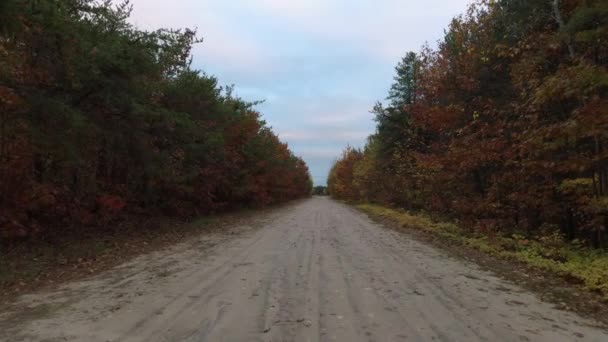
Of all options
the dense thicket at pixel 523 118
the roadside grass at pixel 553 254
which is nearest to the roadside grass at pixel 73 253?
the roadside grass at pixel 553 254

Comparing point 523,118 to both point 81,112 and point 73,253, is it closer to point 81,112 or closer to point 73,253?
point 81,112

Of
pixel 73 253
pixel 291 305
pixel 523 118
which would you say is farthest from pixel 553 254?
pixel 73 253

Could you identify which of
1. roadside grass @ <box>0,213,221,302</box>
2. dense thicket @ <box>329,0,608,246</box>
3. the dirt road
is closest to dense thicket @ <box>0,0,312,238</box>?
roadside grass @ <box>0,213,221,302</box>

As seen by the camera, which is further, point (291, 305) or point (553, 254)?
point (553, 254)

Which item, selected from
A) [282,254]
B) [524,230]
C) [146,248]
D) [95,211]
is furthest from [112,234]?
[524,230]

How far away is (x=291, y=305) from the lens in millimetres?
6391

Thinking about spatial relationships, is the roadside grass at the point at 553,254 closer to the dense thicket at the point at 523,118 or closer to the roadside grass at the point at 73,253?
the dense thicket at the point at 523,118

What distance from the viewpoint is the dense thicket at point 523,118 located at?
10570mm

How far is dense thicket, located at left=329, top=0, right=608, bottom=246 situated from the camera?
34.7 feet

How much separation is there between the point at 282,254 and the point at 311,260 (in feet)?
3.74

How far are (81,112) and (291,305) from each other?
8.28m

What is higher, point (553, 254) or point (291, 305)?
point (553, 254)

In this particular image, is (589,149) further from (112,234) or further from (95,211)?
(95,211)

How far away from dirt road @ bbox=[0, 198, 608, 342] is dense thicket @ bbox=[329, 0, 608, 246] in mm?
4339
